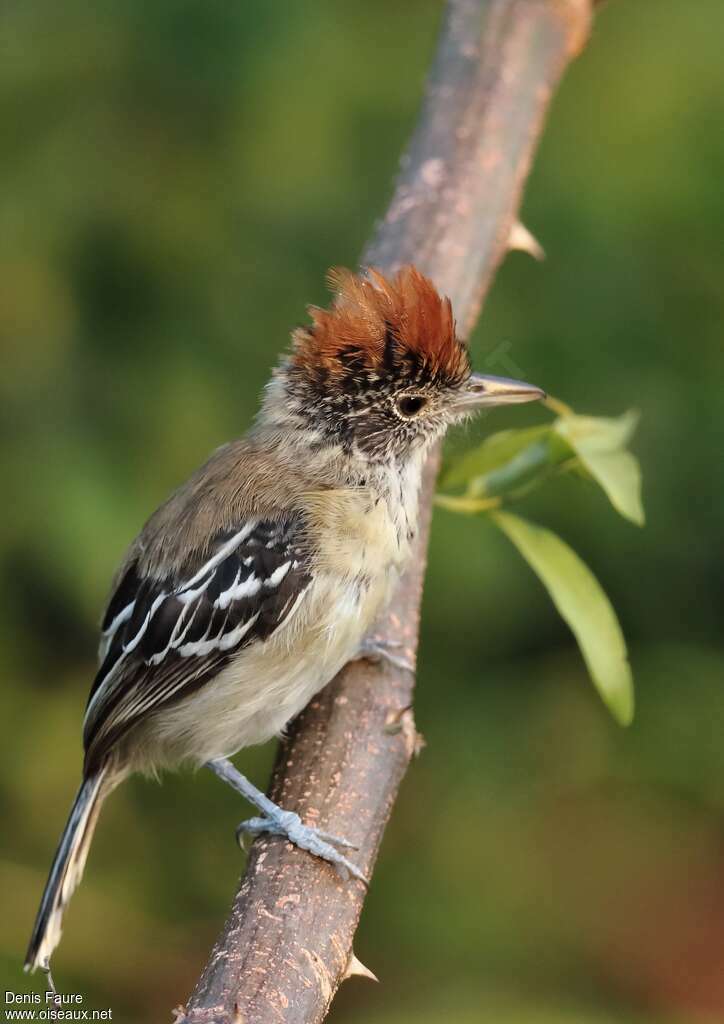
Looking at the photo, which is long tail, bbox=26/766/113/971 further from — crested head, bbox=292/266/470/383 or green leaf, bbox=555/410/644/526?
green leaf, bbox=555/410/644/526

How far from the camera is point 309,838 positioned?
2.41 meters

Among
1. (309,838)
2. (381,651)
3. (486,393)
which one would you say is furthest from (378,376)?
(309,838)

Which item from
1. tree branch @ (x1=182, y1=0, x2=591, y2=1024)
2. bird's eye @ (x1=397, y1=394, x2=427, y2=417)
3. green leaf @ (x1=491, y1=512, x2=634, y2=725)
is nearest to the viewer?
tree branch @ (x1=182, y1=0, x2=591, y2=1024)

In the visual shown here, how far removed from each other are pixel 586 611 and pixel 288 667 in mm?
675

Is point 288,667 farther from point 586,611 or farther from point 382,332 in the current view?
point 382,332

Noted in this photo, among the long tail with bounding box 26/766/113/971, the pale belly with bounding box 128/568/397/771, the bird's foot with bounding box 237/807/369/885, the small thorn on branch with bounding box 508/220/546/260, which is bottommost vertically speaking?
the long tail with bounding box 26/766/113/971

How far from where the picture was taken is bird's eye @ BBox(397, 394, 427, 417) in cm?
312

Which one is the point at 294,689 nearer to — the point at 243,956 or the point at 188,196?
the point at 243,956

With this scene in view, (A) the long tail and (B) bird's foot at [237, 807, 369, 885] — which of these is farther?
(A) the long tail

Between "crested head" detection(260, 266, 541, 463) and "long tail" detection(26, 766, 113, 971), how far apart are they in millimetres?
982

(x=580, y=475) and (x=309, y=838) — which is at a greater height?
(x=580, y=475)

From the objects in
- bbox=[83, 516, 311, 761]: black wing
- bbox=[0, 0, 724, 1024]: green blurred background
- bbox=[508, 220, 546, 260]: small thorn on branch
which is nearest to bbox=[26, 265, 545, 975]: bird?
bbox=[83, 516, 311, 761]: black wing

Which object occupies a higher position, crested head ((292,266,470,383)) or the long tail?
crested head ((292,266,470,383))

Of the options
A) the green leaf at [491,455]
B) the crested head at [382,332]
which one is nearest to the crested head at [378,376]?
the crested head at [382,332]
